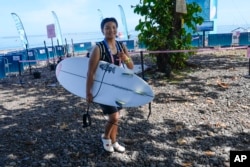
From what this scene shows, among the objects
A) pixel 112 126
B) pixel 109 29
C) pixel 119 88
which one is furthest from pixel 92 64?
pixel 112 126

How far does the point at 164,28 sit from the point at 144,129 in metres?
5.70

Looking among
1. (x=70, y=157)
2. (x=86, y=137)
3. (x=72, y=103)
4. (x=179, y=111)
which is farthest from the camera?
(x=72, y=103)

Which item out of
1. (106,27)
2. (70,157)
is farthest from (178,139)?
(106,27)

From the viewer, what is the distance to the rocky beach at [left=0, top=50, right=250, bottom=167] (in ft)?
13.2

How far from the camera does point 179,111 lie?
19.6 ft

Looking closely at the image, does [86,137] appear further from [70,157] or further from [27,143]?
[27,143]

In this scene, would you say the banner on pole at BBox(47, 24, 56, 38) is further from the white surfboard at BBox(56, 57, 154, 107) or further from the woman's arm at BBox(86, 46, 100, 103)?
the woman's arm at BBox(86, 46, 100, 103)

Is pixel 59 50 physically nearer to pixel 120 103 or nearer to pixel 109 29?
pixel 120 103

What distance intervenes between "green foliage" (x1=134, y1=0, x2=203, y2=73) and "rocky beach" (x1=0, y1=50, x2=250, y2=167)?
5.94ft

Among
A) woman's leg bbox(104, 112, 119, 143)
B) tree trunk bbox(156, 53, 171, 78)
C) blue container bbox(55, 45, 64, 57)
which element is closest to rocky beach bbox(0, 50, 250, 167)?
woman's leg bbox(104, 112, 119, 143)

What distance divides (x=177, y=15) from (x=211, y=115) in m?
5.39

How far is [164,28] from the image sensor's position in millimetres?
9805

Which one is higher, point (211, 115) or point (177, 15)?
point (177, 15)

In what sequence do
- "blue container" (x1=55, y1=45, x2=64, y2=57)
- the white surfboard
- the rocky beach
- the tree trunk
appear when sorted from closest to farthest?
the white surfboard, the rocky beach, the tree trunk, "blue container" (x1=55, y1=45, x2=64, y2=57)
